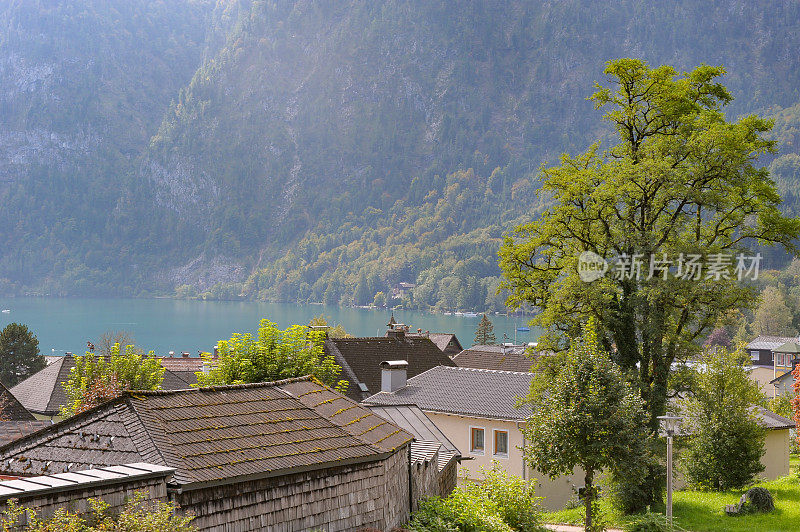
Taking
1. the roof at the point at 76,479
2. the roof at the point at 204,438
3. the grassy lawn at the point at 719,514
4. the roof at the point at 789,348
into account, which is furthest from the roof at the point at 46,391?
the roof at the point at 789,348

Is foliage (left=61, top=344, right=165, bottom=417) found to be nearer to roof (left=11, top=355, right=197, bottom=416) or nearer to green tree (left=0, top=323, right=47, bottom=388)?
roof (left=11, top=355, right=197, bottom=416)

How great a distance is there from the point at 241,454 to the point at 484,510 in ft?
20.0

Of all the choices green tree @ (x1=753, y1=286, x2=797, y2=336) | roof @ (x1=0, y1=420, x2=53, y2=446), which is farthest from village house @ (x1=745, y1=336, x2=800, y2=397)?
roof @ (x1=0, y1=420, x2=53, y2=446)

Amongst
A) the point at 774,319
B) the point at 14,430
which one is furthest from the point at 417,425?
the point at 774,319

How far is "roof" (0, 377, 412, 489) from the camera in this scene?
10578 millimetres

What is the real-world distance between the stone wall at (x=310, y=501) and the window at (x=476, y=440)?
2202 cm

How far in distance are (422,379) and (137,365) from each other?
16265mm

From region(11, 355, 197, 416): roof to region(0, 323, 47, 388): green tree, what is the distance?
47.2 feet

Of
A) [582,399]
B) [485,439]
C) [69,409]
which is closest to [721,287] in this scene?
[582,399]

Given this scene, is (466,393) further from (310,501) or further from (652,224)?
(310,501)

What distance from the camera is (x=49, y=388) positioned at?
1827 inches

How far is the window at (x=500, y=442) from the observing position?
34.7 m

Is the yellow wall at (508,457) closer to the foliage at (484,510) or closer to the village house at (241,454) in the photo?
the foliage at (484,510)

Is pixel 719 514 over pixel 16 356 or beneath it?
beneath
